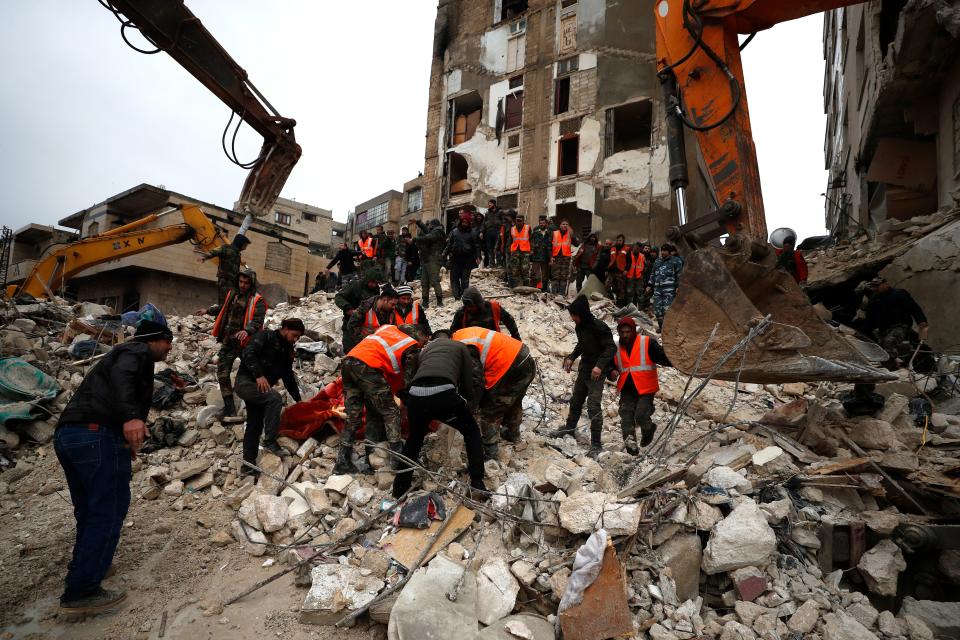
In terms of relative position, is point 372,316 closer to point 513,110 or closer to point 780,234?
point 780,234

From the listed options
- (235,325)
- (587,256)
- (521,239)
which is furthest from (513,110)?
(235,325)

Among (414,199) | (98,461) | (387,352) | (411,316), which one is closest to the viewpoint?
(98,461)

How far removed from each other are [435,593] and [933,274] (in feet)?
27.8

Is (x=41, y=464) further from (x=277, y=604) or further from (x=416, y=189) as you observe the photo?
(x=416, y=189)

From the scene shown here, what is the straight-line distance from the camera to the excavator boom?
11.1 ft

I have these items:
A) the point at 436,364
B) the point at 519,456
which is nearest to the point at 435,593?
the point at 436,364

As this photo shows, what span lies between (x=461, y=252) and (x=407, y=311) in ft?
12.7

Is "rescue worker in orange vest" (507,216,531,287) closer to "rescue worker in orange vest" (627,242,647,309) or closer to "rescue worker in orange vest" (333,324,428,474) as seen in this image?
"rescue worker in orange vest" (627,242,647,309)

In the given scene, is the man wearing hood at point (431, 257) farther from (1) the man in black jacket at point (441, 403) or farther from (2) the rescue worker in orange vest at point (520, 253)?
(1) the man in black jacket at point (441, 403)

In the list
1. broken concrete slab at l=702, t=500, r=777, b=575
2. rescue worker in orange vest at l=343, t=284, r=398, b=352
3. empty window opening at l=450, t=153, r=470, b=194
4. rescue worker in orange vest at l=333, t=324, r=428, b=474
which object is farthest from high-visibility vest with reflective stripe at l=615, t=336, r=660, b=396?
empty window opening at l=450, t=153, r=470, b=194

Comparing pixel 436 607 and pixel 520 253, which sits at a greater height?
pixel 520 253

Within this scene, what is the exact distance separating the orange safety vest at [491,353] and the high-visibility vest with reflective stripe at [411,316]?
1.37 metres

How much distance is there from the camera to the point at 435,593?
2490 mm

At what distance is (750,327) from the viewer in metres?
3.39
